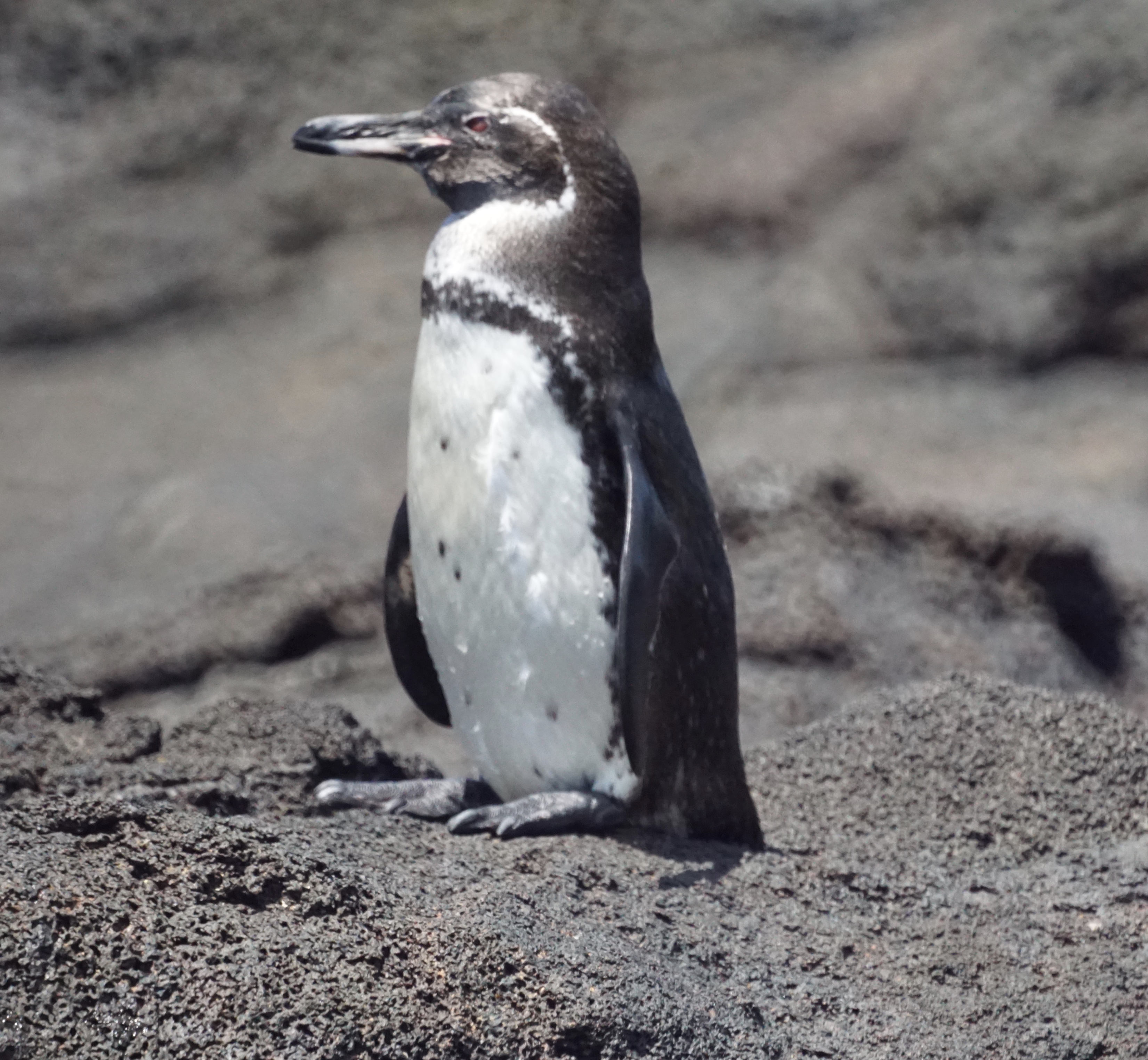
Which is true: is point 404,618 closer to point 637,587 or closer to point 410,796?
point 410,796

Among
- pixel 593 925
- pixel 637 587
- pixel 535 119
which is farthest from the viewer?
pixel 535 119

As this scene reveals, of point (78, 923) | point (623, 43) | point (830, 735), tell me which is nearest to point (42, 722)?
point (78, 923)

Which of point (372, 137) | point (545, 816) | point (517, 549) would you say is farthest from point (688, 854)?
point (372, 137)

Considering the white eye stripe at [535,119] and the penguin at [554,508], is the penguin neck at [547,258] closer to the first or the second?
the penguin at [554,508]

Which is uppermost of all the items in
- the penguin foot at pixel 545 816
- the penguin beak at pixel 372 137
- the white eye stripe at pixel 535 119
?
the white eye stripe at pixel 535 119

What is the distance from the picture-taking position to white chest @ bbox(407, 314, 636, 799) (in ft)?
10.4

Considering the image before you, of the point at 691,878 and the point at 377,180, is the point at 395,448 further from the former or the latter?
the point at 691,878

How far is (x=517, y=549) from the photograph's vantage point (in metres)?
3.17

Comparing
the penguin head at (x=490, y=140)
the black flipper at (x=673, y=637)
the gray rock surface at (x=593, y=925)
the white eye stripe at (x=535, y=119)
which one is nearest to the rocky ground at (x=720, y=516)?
the gray rock surface at (x=593, y=925)

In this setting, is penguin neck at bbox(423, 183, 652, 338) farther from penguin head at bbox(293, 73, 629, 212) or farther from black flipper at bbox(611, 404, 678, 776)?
black flipper at bbox(611, 404, 678, 776)

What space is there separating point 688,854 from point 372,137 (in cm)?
164

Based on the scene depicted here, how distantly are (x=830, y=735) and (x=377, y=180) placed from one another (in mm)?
4297

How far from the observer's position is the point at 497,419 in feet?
10.4

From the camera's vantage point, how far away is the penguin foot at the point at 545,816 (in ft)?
10.2
